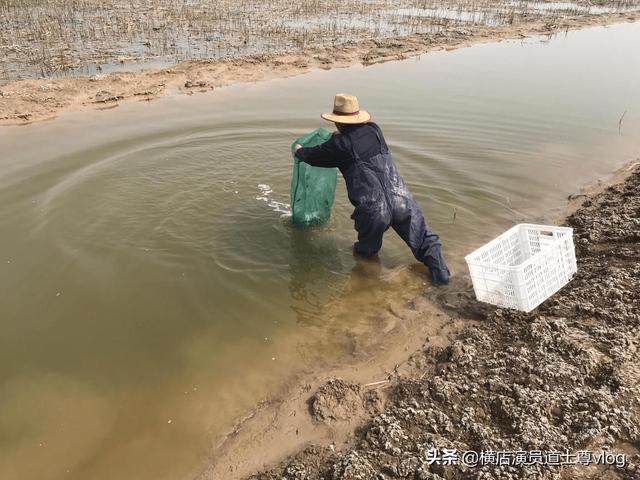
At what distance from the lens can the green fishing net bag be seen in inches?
178

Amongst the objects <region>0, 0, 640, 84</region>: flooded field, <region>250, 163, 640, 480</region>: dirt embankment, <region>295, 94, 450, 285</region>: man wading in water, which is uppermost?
<region>0, 0, 640, 84</region>: flooded field

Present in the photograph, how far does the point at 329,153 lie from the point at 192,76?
6.81 metres

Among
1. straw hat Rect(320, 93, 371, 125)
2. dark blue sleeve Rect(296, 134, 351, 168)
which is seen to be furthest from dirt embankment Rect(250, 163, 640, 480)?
straw hat Rect(320, 93, 371, 125)

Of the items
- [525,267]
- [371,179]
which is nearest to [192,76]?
[371,179]

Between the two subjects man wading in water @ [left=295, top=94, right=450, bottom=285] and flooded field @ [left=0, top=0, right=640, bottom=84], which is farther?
flooded field @ [left=0, top=0, right=640, bottom=84]

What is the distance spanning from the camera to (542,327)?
335 centimetres

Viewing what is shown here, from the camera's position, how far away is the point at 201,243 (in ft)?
15.8

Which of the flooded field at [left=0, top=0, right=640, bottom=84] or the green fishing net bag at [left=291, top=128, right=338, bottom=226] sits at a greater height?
the flooded field at [left=0, top=0, right=640, bottom=84]

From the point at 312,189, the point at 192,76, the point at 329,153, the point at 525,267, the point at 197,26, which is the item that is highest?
the point at 197,26

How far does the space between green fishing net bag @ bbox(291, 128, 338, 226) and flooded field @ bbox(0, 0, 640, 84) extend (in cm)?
742

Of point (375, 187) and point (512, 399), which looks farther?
point (375, 187)

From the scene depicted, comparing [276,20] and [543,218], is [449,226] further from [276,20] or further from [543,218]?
[276,20]

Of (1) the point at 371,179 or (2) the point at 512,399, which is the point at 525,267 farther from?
(1) the point at 371,179

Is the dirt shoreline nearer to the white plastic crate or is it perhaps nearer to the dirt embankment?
the white plastic crate
